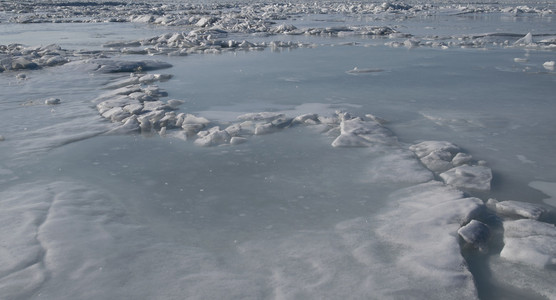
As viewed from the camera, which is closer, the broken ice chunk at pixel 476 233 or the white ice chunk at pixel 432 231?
the white ice chunk at pixel 432 231

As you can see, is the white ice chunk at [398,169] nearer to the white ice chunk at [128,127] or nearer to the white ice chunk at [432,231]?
the white ice chunk at [432,231]

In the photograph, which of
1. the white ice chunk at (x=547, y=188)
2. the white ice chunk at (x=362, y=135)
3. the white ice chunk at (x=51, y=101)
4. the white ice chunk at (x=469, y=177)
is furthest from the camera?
the white ice chunk at (x=51, y=101)

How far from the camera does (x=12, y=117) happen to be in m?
5.53

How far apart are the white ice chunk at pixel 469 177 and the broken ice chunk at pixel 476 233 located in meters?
0.71

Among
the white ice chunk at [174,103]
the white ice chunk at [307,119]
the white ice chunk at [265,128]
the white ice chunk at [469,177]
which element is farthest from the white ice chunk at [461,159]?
the white ice chunk at [174,103]

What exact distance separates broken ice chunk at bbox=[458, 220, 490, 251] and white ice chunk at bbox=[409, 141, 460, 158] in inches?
53.8

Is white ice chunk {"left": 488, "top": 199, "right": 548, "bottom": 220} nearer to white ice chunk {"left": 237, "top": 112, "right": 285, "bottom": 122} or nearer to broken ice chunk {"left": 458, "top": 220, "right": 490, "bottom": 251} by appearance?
broken ice chunk {"left": 458, "top": 220, "right": 490, "bottom": 251}

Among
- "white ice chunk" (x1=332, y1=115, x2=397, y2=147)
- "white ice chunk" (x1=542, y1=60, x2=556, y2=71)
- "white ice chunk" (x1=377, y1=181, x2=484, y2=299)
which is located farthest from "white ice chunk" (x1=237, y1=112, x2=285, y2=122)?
"white ice chunk" (x1=542, y1=60, x2=556, y2=71)

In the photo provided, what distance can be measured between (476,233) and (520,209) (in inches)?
20.4

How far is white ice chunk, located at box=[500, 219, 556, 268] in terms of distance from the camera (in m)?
2.43

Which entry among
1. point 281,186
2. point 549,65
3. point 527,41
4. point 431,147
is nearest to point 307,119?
point 431,147

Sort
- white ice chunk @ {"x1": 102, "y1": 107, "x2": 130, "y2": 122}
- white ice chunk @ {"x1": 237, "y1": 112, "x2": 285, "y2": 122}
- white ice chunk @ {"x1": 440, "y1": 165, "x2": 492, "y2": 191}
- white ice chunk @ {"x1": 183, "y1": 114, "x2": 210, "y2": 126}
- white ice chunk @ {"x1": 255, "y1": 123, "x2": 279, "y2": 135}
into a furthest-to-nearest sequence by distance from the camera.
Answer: white ice chunk @ {"x1": 102, "y1": 107, "x2": 130, "y2": 122} → white ice chunk @ {"x1": 237, "y1": 112, "x2": 285, "y2": 122} → white ice chunk @ {"x1": 183, "y1": 114, "x2": 210, "y2": 126} → white ice chunk @ {"x1": 255, "y1": 123, "x2": 279, "y2": 135} → white ice chunk @ {"x1": 440, "y1": 165, "x2": 492, "y2": 191}

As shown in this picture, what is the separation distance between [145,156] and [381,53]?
7640 mm

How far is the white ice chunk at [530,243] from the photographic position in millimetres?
2434
